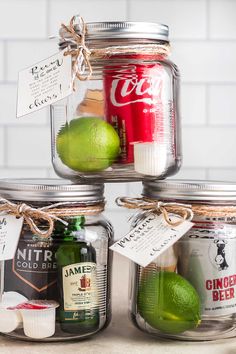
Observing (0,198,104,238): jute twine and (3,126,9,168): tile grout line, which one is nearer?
(0,198,104,238): jute twine

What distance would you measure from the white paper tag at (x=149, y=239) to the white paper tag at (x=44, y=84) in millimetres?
199

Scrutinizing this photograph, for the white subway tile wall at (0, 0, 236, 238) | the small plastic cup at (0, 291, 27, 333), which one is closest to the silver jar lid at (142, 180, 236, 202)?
the small plastic cup at (0, 291, 27, 333)

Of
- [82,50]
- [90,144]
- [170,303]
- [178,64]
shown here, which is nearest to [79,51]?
[82,50]

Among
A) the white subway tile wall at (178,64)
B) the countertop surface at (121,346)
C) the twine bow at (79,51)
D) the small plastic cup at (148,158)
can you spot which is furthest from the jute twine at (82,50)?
the white subway tile wall at (178,64)

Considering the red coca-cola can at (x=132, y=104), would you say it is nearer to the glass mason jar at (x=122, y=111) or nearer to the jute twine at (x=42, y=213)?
the glass mason jar at (x=122, y=111)

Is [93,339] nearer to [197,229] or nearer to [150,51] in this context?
[197,229]

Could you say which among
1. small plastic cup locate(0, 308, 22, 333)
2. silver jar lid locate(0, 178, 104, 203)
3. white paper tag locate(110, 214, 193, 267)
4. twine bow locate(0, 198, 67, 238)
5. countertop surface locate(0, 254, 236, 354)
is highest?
silver jar lid locate(0, 178, 104, 203)

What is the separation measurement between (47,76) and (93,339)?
353mm

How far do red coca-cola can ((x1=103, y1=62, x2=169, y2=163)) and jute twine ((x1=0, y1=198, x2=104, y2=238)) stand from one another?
0.10 metres

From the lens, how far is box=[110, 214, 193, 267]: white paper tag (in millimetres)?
918

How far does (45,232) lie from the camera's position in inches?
36.3

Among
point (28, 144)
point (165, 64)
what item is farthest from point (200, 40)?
point (165, 64)

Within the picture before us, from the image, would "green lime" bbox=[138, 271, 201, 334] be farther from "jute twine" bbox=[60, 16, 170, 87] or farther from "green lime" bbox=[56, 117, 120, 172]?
"jute twine" bbox=[60, 16, 170, 87]

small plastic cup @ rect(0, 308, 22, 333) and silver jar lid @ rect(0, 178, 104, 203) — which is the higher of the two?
silver jar lid @ rect(0, 178, 104, 203)
